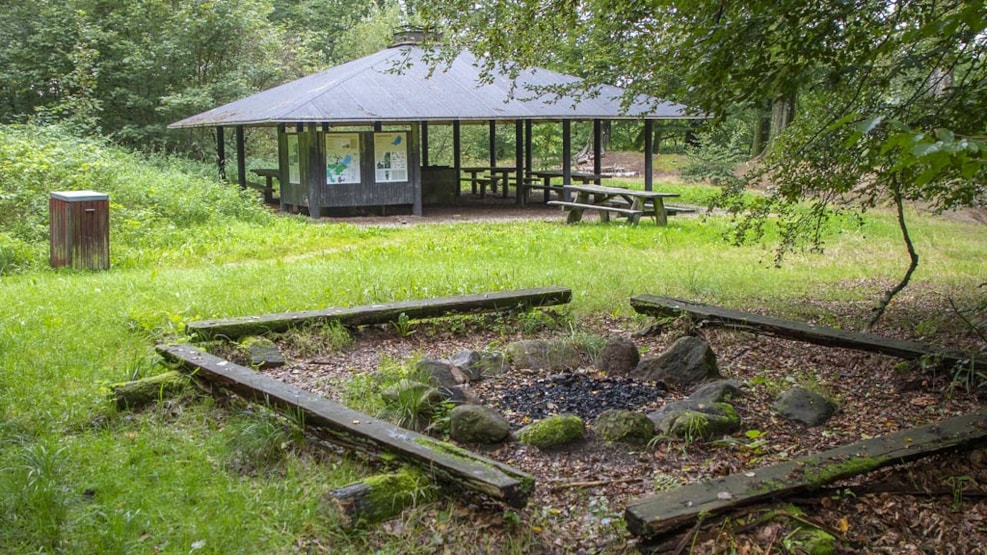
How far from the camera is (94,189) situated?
13.0m

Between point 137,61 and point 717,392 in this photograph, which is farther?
point 137,61

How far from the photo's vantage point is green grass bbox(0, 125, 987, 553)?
3361 millimetres

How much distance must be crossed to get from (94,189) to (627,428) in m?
11.3

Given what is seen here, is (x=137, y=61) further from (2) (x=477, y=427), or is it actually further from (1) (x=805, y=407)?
(1) (x=805, y=407)

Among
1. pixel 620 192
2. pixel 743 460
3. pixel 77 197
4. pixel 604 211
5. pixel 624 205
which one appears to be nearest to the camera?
pixel 743 460

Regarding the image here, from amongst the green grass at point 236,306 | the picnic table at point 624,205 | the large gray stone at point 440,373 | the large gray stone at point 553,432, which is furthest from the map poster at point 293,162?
the large gray stone at point 553,432

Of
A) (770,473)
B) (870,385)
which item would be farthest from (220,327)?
(870,385)

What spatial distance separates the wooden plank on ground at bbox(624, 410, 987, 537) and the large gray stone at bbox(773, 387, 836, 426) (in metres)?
0.69

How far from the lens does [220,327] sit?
5715 millimetres

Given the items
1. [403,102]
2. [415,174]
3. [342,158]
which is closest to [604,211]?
[415,174]

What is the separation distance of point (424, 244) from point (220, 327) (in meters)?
6.47

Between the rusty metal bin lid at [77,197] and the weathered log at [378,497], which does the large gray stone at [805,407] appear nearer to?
the weathered log at [378,497]

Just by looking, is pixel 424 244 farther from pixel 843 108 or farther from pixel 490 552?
pixel 490 552

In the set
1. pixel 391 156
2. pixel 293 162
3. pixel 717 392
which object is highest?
pixel 391 156
